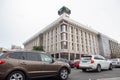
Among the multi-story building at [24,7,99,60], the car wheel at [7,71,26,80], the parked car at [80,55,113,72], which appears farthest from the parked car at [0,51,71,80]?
the multi-story building at [24,7,99,60]

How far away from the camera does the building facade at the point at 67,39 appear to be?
2028 inches

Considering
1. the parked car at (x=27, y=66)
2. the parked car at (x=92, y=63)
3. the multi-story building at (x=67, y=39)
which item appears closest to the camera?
the parked car at (x=27, y=66)

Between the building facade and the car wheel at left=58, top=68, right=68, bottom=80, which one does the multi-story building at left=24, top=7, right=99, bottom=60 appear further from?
the car wheel at left=58, top=68, right=68, bottom=80

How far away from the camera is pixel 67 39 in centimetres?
5197

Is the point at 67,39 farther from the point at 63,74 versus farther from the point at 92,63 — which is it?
the point at 63,74

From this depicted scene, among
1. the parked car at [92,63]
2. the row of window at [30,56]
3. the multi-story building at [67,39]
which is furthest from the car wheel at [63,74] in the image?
the multi-story building at [67,39]

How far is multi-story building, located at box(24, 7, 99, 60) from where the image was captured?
51.5 meters

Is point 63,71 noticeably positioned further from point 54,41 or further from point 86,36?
point 86,36

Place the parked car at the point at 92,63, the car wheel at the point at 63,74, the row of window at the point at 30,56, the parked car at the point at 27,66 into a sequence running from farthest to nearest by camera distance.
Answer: the parked car at the point at 92,63 < the car wheel at the point at 63,74 < the row of window at the point at 30,56 < the parked car at the point at 27,66

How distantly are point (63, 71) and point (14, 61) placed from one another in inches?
121

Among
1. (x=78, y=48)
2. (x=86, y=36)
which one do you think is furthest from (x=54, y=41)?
(x=86, y=36)

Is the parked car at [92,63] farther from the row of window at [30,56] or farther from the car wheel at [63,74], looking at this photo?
the row of window at [30,56]

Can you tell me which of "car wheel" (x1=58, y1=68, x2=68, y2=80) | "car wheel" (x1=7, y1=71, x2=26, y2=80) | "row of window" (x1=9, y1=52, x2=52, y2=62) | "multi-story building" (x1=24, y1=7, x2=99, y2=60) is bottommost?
"car wheel" (x1=58, y1=68, x2=68, y2=80)

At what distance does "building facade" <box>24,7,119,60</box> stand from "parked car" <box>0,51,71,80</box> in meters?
42.6
